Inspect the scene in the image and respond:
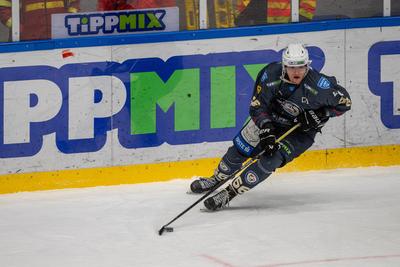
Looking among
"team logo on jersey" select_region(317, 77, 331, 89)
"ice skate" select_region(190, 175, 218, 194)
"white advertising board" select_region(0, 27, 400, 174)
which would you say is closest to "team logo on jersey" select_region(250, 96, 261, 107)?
"team logo on jersey" select_region(317, 77, 331, 89)

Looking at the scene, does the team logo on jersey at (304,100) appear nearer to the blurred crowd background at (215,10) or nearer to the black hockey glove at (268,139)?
the black hockey glove at (268,139)

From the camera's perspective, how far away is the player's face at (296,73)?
632 cm

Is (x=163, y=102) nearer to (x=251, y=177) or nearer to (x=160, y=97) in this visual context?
(x=160, y=97)

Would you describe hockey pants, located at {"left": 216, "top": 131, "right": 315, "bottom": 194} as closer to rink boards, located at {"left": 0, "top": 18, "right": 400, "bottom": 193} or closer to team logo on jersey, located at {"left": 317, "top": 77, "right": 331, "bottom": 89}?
team logo on jersey, located at {"left": 317, "top": 77, "right": 331, "bottom": 89}

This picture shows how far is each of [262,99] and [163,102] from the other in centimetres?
116

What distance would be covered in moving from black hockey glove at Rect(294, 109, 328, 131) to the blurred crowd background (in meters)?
1.33

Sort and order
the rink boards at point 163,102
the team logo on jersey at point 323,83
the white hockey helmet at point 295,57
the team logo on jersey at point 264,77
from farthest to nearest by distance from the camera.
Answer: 1. the rink boards at point 163,102
2. the team logo on jersey at point 264,77
3. the team logo on jersey at point 323,83
4. the white hockey helmet at point 295,57

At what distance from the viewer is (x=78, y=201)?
6.95 metres

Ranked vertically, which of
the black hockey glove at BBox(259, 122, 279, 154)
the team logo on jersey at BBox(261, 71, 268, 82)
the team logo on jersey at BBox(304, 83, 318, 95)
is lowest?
the black hockey glove at BBox(259, 122, 279, 154)

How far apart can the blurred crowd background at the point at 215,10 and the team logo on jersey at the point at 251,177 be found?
1551 millimetres

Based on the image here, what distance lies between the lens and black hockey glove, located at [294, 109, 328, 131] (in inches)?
253

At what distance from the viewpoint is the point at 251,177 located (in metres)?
6.40

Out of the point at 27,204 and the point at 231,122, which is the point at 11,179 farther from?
the point at 231,122

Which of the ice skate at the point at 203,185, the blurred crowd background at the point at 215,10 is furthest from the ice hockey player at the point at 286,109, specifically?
the blurred crowd background at the point at 215,10
